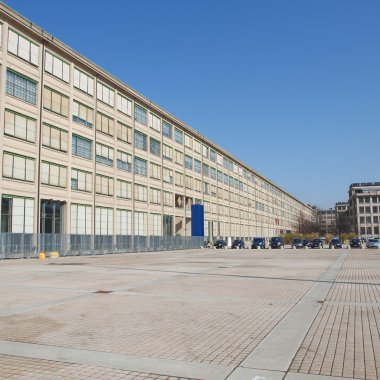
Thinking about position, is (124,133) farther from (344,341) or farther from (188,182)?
(344,341)

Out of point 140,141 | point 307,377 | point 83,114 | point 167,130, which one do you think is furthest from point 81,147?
point 307,377

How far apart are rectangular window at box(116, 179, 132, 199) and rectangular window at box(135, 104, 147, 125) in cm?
977

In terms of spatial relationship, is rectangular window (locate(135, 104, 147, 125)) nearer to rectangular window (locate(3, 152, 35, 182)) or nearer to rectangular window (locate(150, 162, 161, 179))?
rectangular window (locate(150, 162, 161, 179))

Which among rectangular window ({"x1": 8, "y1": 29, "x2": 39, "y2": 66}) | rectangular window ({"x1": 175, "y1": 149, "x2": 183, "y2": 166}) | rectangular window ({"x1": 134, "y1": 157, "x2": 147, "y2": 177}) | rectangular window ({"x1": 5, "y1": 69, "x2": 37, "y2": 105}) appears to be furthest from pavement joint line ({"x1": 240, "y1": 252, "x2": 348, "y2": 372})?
rectangular window ({"x1": 175, "y1": 149, "x2": 183, "y2": 166})

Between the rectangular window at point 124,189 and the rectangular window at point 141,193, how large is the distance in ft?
5.86

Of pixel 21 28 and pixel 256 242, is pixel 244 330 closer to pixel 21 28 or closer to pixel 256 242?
pixel 21 28

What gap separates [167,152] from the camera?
71.2 meters

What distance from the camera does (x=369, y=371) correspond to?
18.6 feet

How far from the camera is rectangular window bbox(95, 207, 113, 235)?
5116 cm

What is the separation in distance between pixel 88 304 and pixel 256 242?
2602 inches

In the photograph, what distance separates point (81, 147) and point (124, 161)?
31.3 feet

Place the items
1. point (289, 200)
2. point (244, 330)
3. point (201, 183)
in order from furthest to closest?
point (289, 200) → point (201, 183) → point (244, 330)

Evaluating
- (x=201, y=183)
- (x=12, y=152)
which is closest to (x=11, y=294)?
(x=12, y=152)

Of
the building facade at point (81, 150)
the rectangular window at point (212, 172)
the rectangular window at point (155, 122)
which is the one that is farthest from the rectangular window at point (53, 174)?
the rectangular window at point (212, 172)
